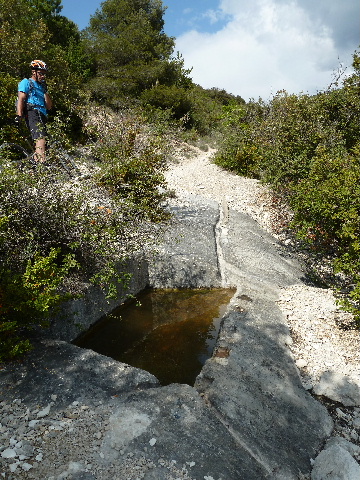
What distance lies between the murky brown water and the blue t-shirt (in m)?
3.87

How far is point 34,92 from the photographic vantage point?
5.93m

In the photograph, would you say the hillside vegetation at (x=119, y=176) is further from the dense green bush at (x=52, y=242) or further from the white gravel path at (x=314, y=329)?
the white gravel path at (x=314, y=329)

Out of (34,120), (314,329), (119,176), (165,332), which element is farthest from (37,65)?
(314,329)

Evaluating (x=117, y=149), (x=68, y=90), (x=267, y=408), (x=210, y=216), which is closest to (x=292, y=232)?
(x=210, y=216)

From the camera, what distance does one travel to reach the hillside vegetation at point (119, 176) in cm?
376

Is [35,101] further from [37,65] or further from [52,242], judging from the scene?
[52,242]

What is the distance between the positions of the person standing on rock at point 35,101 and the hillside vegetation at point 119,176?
0.55 m

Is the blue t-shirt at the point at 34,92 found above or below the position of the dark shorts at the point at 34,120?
above

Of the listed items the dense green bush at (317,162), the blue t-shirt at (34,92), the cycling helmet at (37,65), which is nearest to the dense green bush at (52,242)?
the blue t-shirt at (34,92)

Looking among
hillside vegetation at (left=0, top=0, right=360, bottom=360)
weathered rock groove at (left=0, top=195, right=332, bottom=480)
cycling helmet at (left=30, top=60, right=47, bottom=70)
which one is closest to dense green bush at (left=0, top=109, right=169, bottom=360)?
hillside vegetation at (left=0, top=0, right=360, bottom=360)

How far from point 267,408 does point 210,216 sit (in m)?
4.92

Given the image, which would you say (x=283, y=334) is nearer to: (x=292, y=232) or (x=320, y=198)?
(x=320, y=198)

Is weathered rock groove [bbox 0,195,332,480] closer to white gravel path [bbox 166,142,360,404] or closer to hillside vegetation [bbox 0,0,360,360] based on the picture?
white gravel path [bbox 166,142,360,404]

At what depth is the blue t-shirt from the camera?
5.79 m
